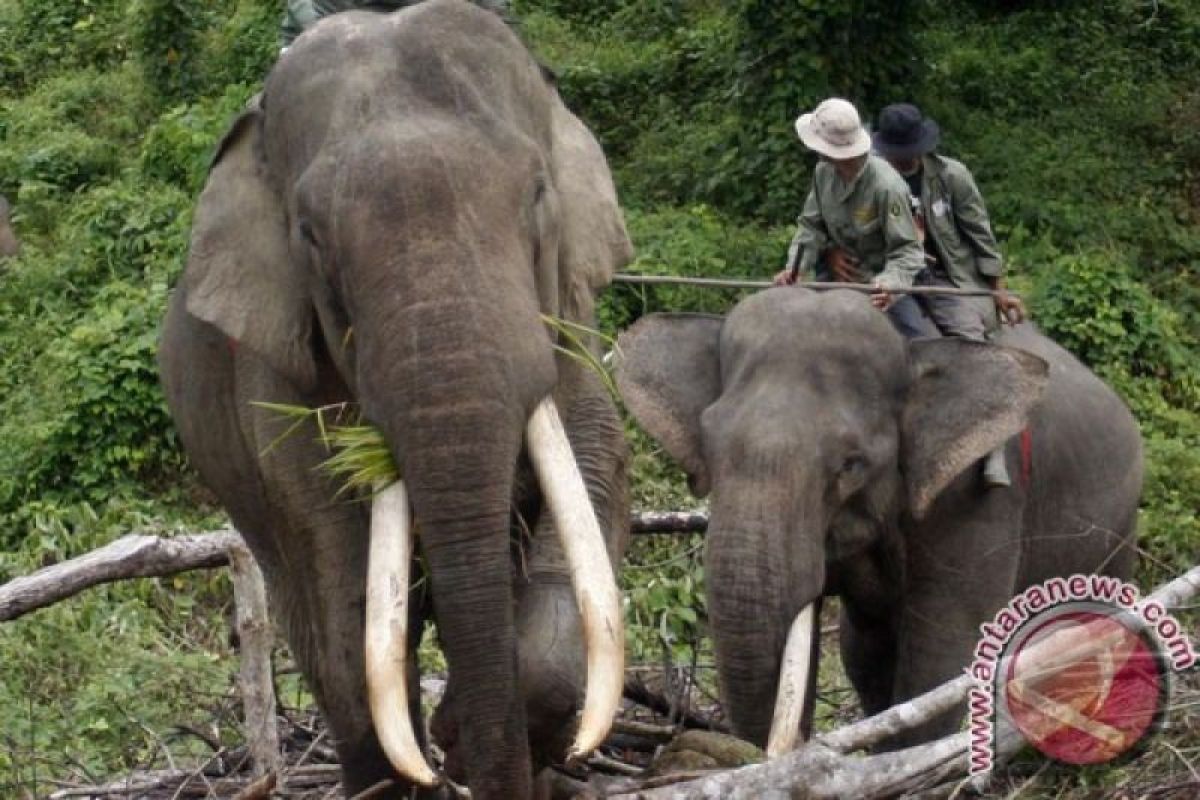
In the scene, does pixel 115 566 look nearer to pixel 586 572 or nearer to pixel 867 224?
pixel 586 572

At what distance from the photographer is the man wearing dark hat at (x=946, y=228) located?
6895 mm

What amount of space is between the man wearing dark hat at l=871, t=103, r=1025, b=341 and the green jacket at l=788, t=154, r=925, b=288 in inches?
5.2

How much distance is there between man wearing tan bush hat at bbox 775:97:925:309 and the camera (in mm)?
6703

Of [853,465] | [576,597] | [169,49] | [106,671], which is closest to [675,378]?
[853,465]

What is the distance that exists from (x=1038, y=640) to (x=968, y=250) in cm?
160

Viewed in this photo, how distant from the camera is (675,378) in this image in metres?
6.54

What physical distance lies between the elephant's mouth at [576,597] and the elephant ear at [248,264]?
0.49 meters

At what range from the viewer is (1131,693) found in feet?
16.7

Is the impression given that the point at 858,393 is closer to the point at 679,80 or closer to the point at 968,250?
the point at 968,250

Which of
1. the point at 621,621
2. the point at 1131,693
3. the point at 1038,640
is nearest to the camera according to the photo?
the point at 621,621

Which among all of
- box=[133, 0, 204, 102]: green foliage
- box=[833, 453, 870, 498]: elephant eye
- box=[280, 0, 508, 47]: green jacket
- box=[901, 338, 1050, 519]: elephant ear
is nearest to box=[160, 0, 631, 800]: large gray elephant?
box=[280, 0, 508, 47]: green jacket

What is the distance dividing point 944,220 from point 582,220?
220 centimetres

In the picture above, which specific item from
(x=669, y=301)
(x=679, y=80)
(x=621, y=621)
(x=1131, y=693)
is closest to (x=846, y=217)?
(x=1131, y=693)

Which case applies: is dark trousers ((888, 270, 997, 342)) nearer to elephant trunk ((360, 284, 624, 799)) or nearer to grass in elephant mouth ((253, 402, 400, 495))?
grass in elephant mouth ((253, 402, 400, 495))
